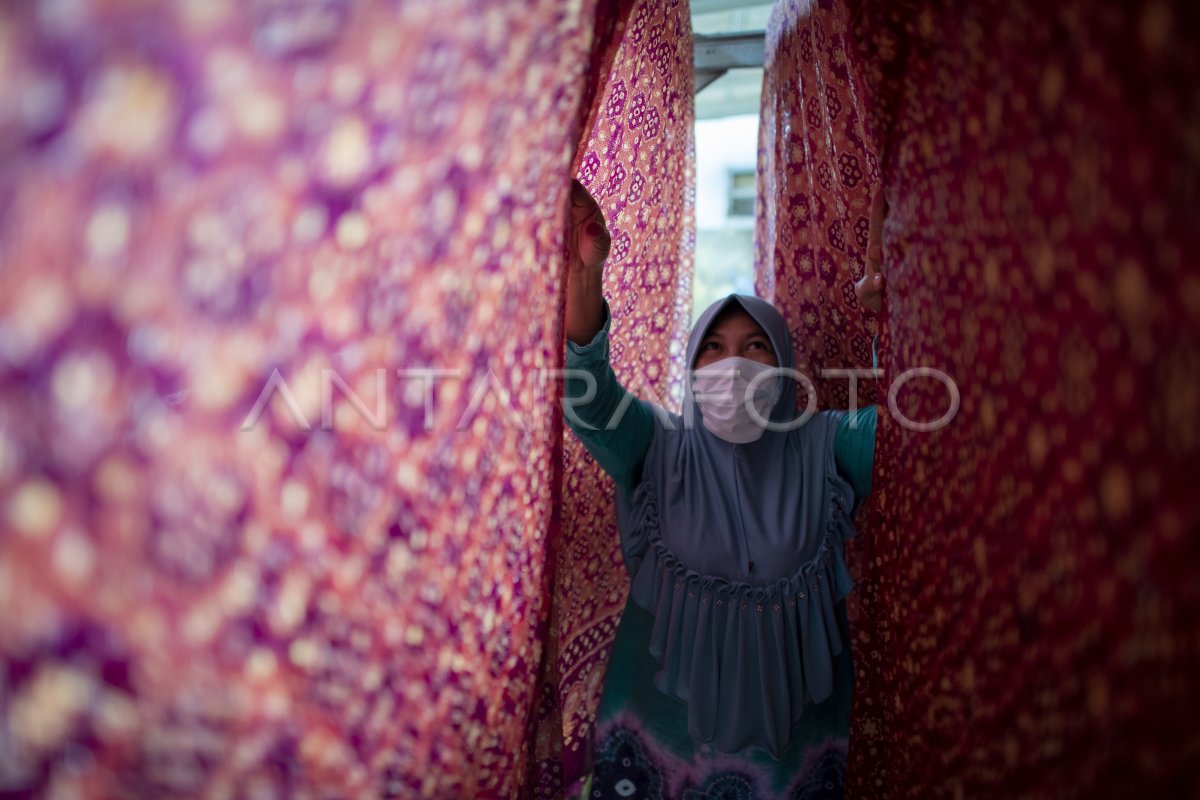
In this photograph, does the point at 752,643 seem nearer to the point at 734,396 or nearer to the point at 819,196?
the point at 734,396

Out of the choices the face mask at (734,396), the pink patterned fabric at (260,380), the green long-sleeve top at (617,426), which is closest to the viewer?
the pink patterned fabric at (260,380)

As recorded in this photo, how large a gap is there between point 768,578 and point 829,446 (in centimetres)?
31

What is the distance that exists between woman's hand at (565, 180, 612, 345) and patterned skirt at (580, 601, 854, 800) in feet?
2.10

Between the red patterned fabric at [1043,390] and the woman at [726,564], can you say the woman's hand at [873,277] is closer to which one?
the red patterned fabric at [1043,390]

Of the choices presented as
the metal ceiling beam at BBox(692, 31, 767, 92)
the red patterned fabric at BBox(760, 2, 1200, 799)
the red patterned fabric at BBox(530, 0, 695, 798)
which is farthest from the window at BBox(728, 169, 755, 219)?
the red patterned fabric at BBox(760, 2, 1200, 799)

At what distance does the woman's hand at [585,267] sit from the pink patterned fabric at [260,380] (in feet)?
1.08

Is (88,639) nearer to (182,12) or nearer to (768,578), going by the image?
(182,12)

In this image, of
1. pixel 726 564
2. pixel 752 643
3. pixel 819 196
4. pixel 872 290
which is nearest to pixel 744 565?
pixel 726 564

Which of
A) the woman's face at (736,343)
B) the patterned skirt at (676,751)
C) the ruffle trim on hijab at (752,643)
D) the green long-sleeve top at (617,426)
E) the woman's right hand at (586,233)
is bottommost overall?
the patterned skirt at (676,751)

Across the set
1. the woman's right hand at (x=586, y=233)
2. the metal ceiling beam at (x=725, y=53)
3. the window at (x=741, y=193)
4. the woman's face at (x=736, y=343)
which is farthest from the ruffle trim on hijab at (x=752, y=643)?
the window at (x=741, y=193)

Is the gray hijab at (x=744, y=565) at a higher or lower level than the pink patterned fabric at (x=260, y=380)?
lower

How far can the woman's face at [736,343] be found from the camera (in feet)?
4.41

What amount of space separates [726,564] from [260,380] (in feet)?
3.36

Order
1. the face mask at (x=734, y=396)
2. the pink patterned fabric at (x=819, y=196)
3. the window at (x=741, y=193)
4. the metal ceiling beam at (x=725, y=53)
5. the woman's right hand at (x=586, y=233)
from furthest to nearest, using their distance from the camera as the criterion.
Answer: the window at (x=741, y=193)
the metal ceiling beam at (x=725, y=53)
the pink patterned fabric at (x=819, y=196)
the face mask at (x=734, y=396)
the woman's right hand at (x=586, y=233)
